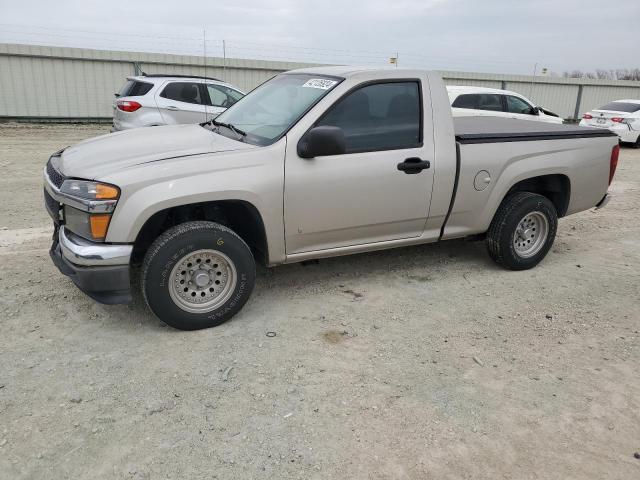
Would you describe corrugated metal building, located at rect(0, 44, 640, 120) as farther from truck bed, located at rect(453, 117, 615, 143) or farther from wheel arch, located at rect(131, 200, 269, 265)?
wheel arch, located at rect(131, 200, 269, 265)

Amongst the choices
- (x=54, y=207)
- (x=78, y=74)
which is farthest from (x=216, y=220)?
(x=78, y=74)

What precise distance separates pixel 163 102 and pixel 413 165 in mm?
7765

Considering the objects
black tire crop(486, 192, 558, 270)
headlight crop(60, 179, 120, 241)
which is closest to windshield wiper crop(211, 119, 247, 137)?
headlight crop(60, 179, 120, 241)

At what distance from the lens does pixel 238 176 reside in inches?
150

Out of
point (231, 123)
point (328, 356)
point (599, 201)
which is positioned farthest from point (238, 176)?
point (599, 201)

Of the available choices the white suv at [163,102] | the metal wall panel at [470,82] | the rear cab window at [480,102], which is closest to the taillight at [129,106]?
the white suv at [163,102]

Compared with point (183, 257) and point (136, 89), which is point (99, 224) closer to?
point (183, 257)

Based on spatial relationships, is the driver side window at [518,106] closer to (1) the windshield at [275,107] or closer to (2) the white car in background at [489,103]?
(2) the white car in background at [489,103]

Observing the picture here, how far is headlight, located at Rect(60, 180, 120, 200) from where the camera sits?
11.5 ft

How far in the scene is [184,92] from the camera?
1120cm

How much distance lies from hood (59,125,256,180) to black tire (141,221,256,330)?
1.78 ft

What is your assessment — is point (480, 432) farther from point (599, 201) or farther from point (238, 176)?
point (599, 201)

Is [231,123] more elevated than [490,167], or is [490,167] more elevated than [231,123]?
[231,123]

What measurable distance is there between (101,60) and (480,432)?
55.4 feet
